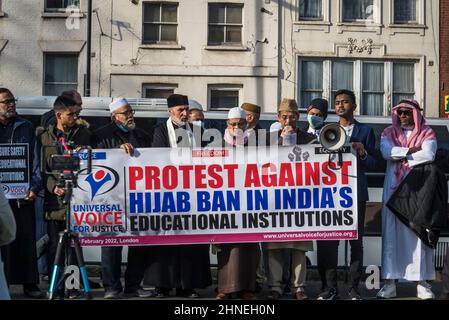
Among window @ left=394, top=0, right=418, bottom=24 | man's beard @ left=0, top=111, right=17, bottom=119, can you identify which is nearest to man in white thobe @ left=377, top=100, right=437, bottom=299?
man's beard @ left=0, top=111, right=17, bottom=119

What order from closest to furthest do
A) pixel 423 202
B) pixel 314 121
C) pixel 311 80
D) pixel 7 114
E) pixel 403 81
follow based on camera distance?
pixel 423 202 → pixel 7 114 → pixel 314 121 → pixel 311 80 → pixel 403 81

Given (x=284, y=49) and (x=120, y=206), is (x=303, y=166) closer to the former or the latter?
(x=120, y=206)

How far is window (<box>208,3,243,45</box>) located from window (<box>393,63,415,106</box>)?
5.01 meters

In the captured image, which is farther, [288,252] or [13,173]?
[288,252]

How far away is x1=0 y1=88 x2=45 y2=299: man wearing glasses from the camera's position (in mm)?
10156

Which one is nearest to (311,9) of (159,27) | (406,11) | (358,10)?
(358,10)

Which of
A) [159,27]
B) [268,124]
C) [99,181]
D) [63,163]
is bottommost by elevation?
[99,181]

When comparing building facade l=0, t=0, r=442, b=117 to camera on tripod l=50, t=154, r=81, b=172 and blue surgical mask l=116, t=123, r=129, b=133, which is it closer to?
blue surgical mask l=116, t=123, r=129, b=133

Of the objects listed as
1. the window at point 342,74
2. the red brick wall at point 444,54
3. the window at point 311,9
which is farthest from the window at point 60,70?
the red brick wall at point 444,54

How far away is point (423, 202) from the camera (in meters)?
10.0

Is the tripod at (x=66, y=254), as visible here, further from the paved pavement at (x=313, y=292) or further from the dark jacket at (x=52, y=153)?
the paved pavement at (x=313, y=292)

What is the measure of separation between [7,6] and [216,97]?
22.6ft

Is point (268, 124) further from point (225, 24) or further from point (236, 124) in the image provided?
point (225, 24)

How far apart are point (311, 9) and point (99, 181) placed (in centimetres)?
1985
